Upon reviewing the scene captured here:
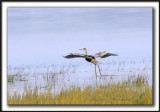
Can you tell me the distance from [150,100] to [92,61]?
1177mm

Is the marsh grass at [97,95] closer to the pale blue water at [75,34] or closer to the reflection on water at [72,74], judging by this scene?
the reflection on water at [72,74]

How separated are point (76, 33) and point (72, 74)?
79 cm

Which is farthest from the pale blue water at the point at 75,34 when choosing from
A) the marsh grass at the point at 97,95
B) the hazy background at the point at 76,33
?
the marsh grass at the point at 97,95

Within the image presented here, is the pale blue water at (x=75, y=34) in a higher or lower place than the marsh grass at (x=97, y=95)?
higher

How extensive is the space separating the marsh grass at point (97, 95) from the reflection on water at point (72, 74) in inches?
3.4

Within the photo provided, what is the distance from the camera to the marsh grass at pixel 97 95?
325 inches

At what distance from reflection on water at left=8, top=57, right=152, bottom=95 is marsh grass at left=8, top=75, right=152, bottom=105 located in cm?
9

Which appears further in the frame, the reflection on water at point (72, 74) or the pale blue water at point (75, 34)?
the reflection on water at point (72, 74)

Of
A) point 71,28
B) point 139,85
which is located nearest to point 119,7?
point 71,28

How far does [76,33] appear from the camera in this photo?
830 centimetres

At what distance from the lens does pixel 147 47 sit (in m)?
8.27

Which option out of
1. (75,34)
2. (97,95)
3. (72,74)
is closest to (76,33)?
(75,34)

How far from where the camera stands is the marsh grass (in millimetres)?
8250

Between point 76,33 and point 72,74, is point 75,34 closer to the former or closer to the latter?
point 76,33
